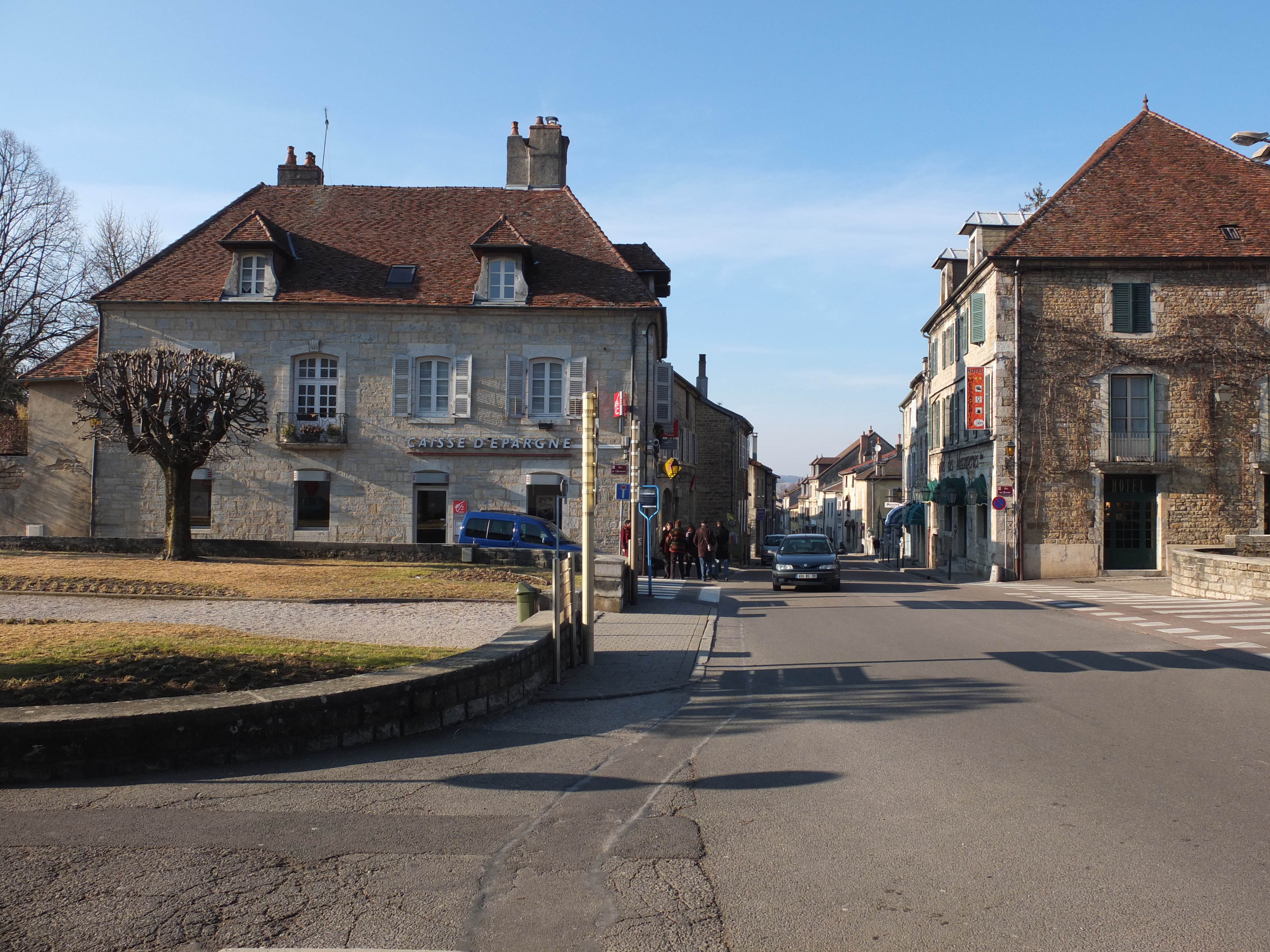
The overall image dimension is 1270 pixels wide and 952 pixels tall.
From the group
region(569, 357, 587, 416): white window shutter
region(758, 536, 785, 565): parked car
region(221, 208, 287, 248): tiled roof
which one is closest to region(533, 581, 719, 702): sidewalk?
region(569, 357, 587, 416): white window shutter

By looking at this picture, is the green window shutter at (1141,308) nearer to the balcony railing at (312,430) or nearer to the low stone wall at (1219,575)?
the low stone wall at (1219,575)

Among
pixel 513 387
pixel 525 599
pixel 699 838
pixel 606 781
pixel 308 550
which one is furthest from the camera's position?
pixel 513 387

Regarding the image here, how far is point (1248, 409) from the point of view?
2772 cm

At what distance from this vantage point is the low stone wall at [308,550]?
22.3m

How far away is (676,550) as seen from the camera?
92.2 feet

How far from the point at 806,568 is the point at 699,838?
64.1 feet

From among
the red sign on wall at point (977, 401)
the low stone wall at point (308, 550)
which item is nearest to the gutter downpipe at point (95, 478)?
the low stone wall at point (308, 550)

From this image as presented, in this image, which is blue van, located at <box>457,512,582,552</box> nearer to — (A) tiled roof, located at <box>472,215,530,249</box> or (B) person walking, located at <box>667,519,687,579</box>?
(B) person walking, located at <box>667,519,687,579</box>

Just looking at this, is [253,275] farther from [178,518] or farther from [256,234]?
[178,518]

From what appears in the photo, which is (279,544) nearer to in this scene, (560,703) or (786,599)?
(786,599)

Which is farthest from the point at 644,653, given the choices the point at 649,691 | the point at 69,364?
the point at 69,364

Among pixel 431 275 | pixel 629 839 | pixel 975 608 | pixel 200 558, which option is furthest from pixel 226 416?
pixel 629 839

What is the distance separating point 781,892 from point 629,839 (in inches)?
37.8

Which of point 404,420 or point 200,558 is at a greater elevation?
point 404,420
